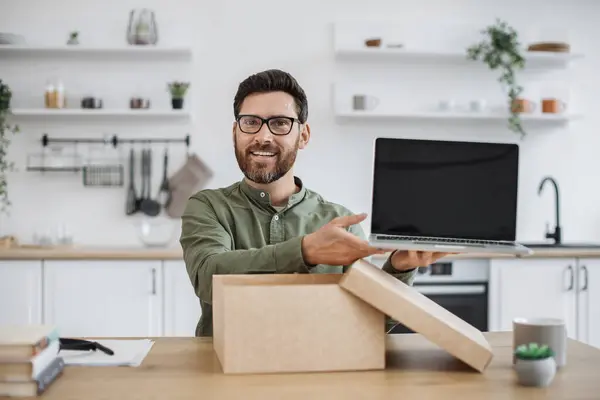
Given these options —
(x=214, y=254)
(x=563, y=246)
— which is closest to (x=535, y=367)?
(x=214, y=254)

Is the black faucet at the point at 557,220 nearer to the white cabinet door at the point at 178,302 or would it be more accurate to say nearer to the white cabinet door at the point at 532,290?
the white cabinet door at the point at 532,290

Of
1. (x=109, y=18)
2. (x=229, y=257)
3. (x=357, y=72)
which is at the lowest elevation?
(x=229, y=257)

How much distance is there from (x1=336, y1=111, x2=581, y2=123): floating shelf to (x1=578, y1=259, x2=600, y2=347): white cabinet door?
36.6 inches

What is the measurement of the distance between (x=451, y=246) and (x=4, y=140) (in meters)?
3.38

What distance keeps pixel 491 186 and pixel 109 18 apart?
10.7 ft

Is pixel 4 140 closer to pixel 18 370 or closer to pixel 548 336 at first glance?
pixel 18 370

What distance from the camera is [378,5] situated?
420 centimetres

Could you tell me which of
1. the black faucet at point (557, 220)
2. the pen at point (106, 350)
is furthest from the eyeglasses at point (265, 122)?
the black faucet at point (557, 220)

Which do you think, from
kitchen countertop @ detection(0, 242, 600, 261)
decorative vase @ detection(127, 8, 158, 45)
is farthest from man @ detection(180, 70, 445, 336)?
decorative vase @ detection(127, 8, 158, 45)

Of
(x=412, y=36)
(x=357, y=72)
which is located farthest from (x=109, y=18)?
(x=412, y=36)

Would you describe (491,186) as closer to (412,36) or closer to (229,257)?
(229,257)

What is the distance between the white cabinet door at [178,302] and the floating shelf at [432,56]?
5.20 feet

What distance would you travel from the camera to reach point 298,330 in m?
1.26

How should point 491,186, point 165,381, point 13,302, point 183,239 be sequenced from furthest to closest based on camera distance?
1. point 13,302
2. point 183,239
3. point 491,186
4. point 165,381
